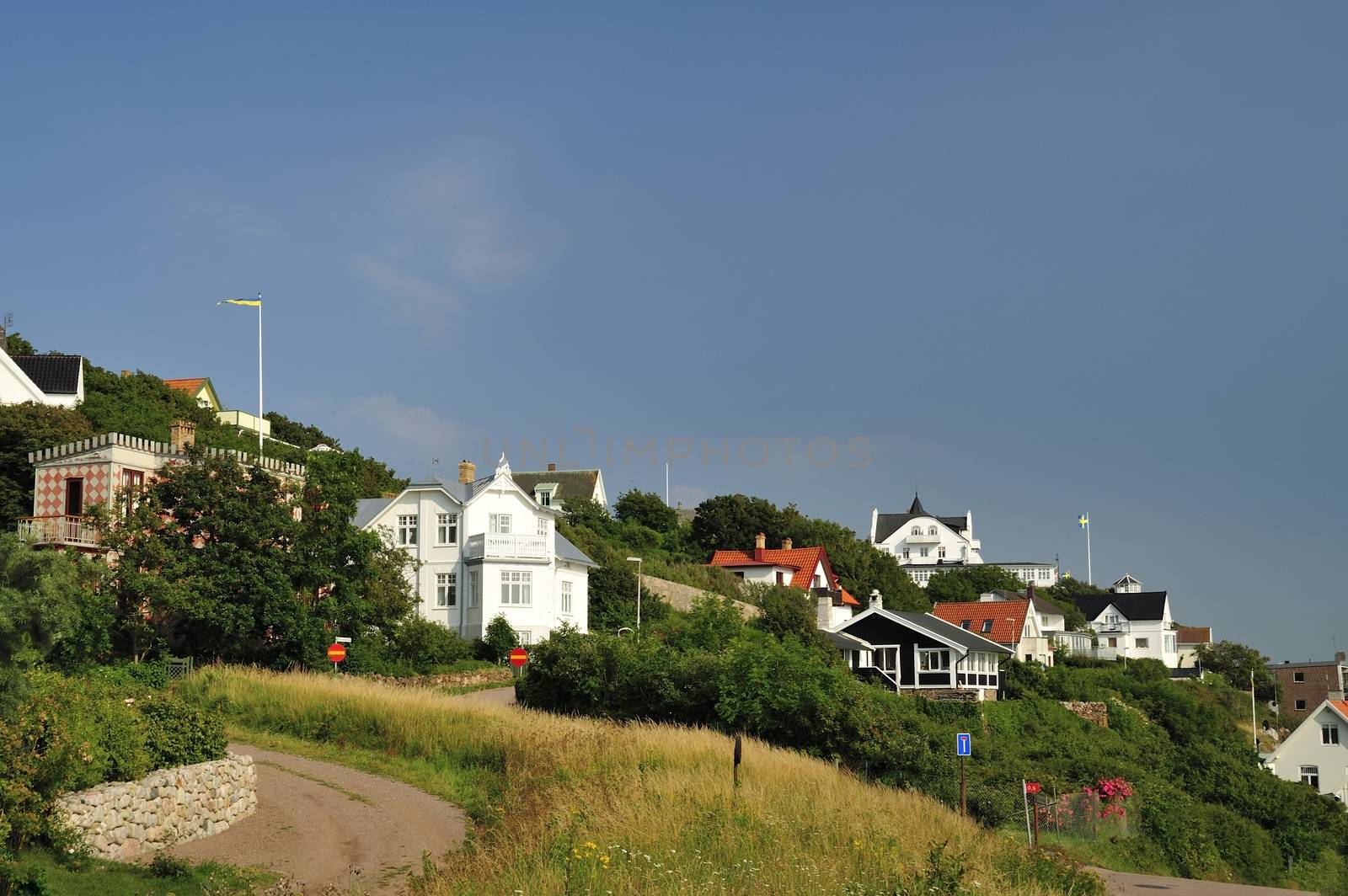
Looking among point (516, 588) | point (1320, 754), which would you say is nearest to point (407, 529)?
point (516, 588)

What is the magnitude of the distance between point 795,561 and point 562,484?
864 inches

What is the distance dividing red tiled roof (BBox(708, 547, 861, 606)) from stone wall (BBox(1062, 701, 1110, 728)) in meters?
17.6

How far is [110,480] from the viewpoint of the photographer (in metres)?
38.5

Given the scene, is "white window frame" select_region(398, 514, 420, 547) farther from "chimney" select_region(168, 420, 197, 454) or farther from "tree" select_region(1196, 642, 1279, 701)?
"tree" select_region(1196, 642, 1279, 701)

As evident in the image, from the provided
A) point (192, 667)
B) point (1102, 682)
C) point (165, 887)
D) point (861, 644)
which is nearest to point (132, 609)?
point (192, 667)

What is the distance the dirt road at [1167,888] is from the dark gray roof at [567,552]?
31034 mm

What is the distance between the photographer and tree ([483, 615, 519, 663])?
4669cm

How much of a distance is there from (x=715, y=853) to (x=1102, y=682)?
197 feet

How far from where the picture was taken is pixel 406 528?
50.7m

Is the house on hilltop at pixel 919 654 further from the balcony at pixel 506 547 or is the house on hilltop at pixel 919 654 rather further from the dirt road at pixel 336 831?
the dirt road at pixel 336 831

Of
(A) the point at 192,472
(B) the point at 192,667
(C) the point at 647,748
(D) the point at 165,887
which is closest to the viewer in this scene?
(D) the point at 165,887

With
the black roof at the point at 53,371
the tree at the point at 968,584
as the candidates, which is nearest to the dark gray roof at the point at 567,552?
the black roof at the point at 53,371

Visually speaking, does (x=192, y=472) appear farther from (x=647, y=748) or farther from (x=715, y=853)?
(x=715, y=853)

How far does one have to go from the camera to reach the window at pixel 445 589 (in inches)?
1949
